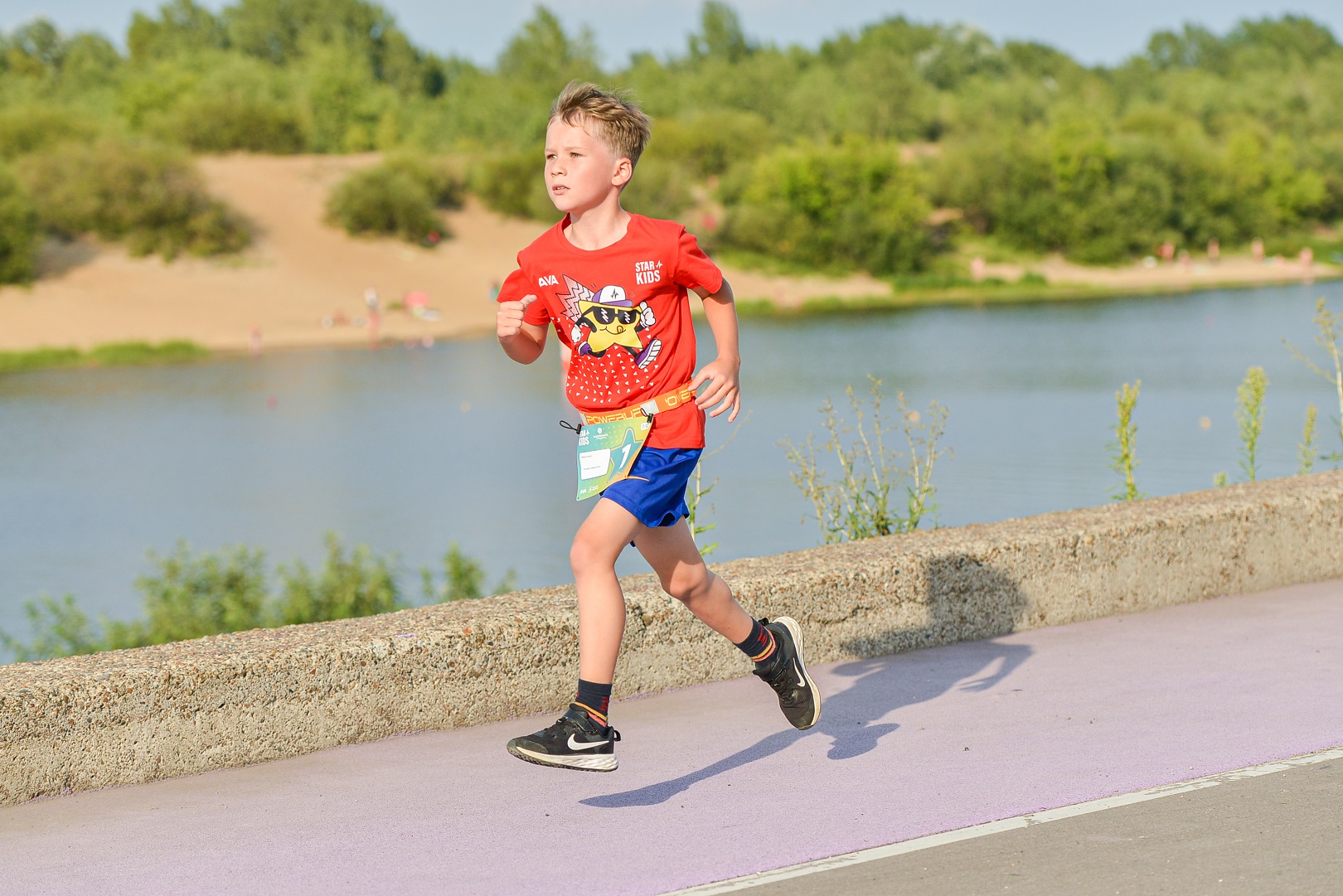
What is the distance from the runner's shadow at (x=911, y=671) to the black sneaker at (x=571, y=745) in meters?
0.20

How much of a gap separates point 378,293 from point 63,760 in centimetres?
5418

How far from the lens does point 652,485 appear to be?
4.46 m

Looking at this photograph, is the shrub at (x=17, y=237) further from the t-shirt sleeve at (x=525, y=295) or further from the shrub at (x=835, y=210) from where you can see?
the t-shirt sleeve at (x=525, y=295)

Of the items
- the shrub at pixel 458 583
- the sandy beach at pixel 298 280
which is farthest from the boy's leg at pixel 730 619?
the sandy beach at pixel 298 280

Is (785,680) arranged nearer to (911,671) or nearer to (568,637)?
(568,637)

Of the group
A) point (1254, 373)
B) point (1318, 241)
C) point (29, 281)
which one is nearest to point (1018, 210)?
point (1318, 241)

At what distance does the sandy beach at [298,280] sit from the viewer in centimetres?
4956

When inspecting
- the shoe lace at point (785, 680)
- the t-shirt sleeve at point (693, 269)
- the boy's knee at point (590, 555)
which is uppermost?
the t-shirt sleeve at point (693, 269)

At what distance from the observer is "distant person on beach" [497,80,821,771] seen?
443cm

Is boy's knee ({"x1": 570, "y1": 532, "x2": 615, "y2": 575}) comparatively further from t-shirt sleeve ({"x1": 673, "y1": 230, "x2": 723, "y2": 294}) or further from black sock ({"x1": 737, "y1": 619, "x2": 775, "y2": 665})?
t-shirt sleeve ({"x1": 673, "y1": 230, "x2": 723, "y2": 294})

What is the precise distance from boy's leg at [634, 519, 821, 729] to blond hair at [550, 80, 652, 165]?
1.12 m

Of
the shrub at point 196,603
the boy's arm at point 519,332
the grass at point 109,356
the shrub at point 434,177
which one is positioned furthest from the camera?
the shrub at point 434,177

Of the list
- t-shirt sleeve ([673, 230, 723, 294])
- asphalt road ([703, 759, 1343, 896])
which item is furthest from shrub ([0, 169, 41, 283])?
asphalt road ([703, 759, 1343, 896])

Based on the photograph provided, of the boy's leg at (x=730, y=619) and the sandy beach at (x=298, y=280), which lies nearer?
the boy's leg at (x=730, y=619)
